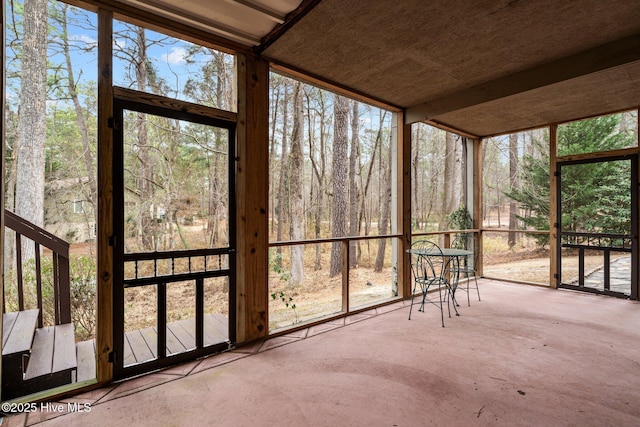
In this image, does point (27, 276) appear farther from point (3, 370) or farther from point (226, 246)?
point (226, 246)

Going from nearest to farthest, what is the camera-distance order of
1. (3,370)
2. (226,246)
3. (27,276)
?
1. (3,370)
2. (226,246)
3. (27,276)

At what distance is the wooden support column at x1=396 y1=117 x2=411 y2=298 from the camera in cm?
452

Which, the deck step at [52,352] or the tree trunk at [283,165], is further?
the tree trunk at [283,165]

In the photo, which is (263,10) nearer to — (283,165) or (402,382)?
(402,382)

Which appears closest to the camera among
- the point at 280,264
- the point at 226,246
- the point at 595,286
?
the point at 226,246

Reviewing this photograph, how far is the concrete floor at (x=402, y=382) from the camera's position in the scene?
1870 millimetres

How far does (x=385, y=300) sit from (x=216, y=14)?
3899mm

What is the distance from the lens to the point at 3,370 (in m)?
2.05

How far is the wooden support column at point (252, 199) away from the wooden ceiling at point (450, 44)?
1.12ft

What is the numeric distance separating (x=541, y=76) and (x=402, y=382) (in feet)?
11.4

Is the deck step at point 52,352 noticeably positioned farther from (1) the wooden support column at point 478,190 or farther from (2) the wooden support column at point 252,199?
(1) the wooden support column at point 478,190

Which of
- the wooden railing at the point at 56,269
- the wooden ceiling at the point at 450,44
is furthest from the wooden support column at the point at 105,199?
the wooden railing at the point at 56,269

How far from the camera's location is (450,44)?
2844 mm

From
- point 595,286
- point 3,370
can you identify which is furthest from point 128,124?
point 595,286
